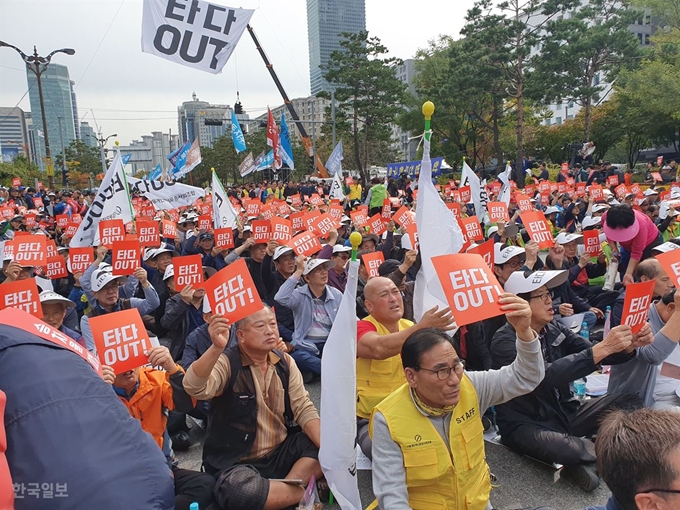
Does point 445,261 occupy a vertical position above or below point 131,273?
above

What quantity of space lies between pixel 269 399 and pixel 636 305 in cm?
239

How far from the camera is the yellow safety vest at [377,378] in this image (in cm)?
355

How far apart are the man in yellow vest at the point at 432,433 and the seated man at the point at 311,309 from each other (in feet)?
9.71

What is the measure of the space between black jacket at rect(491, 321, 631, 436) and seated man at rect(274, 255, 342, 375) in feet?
7.23

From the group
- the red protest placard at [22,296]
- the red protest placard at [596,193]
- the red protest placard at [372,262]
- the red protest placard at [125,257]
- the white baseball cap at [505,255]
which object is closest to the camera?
the red protest placard at [22,296]

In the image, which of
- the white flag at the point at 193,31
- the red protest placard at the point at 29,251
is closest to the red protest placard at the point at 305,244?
the red protest placard at the point at 29,251

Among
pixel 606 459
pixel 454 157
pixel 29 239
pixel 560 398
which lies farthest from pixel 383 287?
pixel 454 157

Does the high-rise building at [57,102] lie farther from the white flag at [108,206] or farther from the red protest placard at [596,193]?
the red protest placard at [596,193]

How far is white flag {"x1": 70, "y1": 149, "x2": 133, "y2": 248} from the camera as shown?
7.42 meters

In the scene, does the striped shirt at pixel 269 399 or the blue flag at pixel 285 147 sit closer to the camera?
the striped shirt at pixel 269 399

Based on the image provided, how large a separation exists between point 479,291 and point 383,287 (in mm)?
1000

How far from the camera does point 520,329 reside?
2.56 m

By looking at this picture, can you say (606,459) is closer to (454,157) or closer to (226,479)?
(226,479)

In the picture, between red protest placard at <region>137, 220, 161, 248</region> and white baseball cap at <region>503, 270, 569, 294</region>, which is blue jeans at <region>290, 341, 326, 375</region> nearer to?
white baseball cap at <region>503, 270, 569, 294</region>
